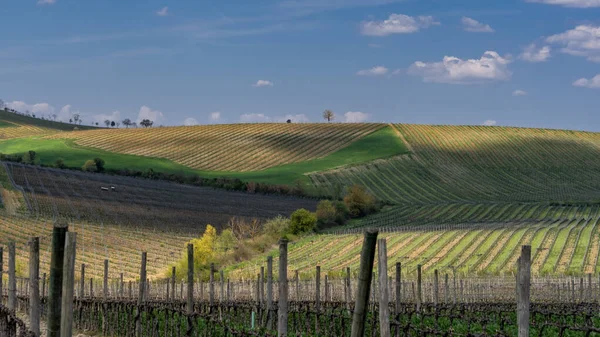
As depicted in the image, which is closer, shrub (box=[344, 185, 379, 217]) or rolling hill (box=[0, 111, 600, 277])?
rolling hill (box=[0, 111, 600, 277])

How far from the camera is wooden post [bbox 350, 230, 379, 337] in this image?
8742 millimetres

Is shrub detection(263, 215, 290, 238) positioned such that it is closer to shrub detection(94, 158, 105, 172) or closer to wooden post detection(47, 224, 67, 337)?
shrub detection(94, 158, 105, 172)

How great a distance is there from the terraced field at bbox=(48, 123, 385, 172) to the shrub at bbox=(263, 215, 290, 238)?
3861cm

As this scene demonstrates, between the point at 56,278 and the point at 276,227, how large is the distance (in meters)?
69.5

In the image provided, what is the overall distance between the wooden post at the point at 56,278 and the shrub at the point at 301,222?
235ft

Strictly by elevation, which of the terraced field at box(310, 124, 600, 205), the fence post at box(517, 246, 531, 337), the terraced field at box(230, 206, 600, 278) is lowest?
the fence post at box(517, 246, 531, 337)

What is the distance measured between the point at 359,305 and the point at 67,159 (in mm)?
113230

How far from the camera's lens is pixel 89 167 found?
112 m

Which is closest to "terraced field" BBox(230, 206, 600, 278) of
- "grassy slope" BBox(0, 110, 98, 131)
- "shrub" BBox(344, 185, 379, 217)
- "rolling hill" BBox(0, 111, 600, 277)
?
"rolling hill" BBox(0, 111, 600, 277)

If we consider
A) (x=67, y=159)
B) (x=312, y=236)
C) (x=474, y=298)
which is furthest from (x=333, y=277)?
(x=67, y=159)

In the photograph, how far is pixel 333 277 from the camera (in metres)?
53.6

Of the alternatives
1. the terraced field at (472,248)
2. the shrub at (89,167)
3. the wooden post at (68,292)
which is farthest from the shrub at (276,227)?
the wooden post at (68,292)

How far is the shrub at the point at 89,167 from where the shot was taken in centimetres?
Result: 11194

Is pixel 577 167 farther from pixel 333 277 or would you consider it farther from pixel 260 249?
pixel 333 277
